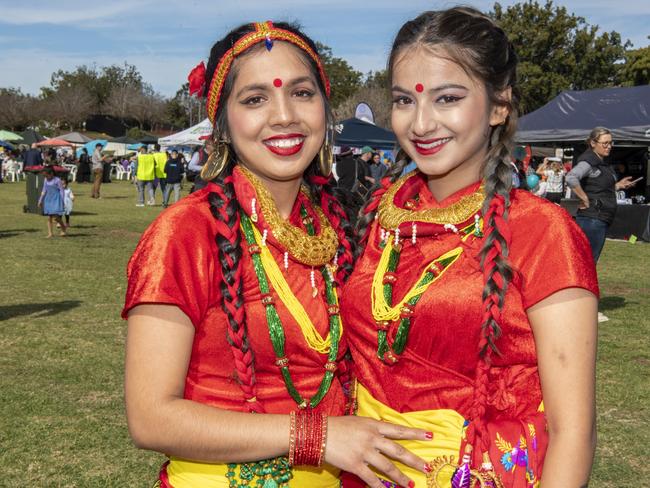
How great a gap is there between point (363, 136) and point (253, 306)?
57.1 feet

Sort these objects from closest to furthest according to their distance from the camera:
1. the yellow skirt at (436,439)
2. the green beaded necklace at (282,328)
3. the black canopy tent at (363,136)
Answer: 1. the yellow skirt at (436,439)
2. the green beaded necklace at (282,328)
3. the black canopy tent at (363,136)

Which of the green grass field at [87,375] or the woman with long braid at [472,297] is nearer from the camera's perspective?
the woman with long braid at [472,297]

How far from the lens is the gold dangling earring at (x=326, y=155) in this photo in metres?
2.50

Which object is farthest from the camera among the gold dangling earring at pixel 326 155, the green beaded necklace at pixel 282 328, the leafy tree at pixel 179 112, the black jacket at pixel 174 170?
the leafy tree at pixel 179 112

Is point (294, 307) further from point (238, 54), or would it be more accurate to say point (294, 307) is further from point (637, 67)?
point (637, 67)

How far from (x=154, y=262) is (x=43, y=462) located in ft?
11.0

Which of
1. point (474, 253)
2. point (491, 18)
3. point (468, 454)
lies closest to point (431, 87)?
point (491, 18)

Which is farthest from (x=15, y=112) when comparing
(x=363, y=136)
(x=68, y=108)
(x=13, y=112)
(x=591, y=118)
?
(x=591, y=118)

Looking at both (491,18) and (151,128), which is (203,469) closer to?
(491,18)

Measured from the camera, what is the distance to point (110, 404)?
565 cm

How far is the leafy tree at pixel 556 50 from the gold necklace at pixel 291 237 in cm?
4632

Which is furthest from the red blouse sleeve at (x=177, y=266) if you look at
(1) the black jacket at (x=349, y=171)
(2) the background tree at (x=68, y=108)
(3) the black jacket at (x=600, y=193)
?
(2) the background tree at (x=68, y=108)

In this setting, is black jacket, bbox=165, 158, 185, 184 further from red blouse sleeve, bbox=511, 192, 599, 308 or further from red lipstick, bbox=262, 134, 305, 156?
red blouse sleeve, bbox=511, 192, 599, 308

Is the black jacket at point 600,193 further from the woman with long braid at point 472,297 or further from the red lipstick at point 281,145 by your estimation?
the red lipstick at point 281,145
